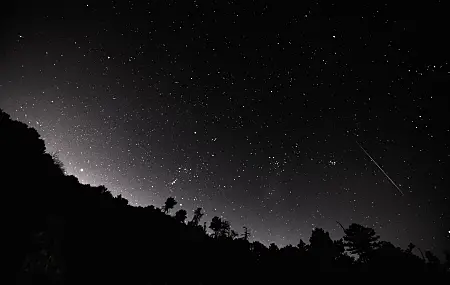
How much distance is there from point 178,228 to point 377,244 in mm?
25860

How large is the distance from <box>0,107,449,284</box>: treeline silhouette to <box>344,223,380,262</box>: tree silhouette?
12 cm

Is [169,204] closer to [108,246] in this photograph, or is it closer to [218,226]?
[218,226]

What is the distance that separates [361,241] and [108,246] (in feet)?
99.6

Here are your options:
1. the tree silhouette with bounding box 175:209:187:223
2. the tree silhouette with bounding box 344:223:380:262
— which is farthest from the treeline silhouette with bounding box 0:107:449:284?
the tree silhouette with bounding box 175:209:187:223

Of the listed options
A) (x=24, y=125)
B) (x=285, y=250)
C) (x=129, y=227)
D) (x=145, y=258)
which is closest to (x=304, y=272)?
(x=285, y=250)

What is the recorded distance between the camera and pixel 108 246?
762 inches

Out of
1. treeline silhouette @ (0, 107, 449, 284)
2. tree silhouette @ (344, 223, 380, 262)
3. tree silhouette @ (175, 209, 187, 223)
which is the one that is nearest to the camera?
treeline silhouette @ (0, 107, 449, 284)

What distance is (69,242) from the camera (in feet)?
56.3

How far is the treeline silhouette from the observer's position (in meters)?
15.6

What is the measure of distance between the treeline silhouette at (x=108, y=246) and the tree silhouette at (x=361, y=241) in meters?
0.12

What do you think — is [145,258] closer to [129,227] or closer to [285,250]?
[129,227]

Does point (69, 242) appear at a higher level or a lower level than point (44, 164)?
lower

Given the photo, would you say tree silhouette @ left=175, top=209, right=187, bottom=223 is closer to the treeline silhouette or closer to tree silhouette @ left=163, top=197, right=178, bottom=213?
tree silhouette @ left=163, top=197, right=178, bottom=213

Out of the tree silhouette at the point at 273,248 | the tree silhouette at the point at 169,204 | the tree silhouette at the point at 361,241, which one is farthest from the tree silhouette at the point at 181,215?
the tree silhouette at the point at 361,241
